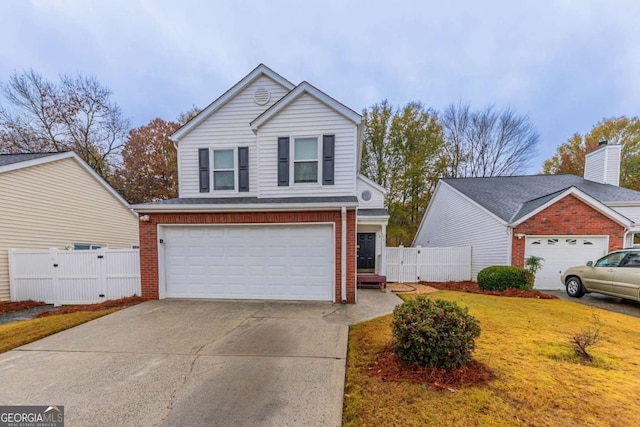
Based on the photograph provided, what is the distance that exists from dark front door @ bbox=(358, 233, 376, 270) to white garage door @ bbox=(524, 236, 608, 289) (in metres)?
6.32

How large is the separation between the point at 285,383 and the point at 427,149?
20173mm

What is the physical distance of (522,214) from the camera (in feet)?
32.2

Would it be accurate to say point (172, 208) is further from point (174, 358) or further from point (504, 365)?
point (504, 365)

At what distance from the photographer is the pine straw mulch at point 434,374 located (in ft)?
9.68

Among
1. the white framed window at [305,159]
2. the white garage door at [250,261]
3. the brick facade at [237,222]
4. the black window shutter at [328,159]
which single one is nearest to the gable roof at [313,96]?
the black window shutter at [328,159]

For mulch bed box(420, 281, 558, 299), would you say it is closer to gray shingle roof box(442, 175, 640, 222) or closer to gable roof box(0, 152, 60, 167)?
gray shingle roof box(442, 175, 640, 222)

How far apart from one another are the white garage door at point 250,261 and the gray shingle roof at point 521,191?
8.36 metres

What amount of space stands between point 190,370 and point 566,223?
13.3 m

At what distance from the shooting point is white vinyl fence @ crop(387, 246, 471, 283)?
11.1 meters

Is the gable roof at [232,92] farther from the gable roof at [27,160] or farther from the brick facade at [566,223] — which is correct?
the brick facade at [566,223]

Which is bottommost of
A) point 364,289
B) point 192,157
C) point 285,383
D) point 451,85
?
point 364,289

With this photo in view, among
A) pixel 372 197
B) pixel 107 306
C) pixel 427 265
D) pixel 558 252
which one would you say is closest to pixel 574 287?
pixel 558 252

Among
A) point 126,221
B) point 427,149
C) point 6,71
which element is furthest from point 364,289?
point 6,71

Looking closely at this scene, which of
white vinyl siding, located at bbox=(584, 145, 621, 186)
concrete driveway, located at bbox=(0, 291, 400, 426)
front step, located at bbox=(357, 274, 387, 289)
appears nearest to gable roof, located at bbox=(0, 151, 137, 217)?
concrete driveway, located at bbox=(0, 291, 400, 426)
